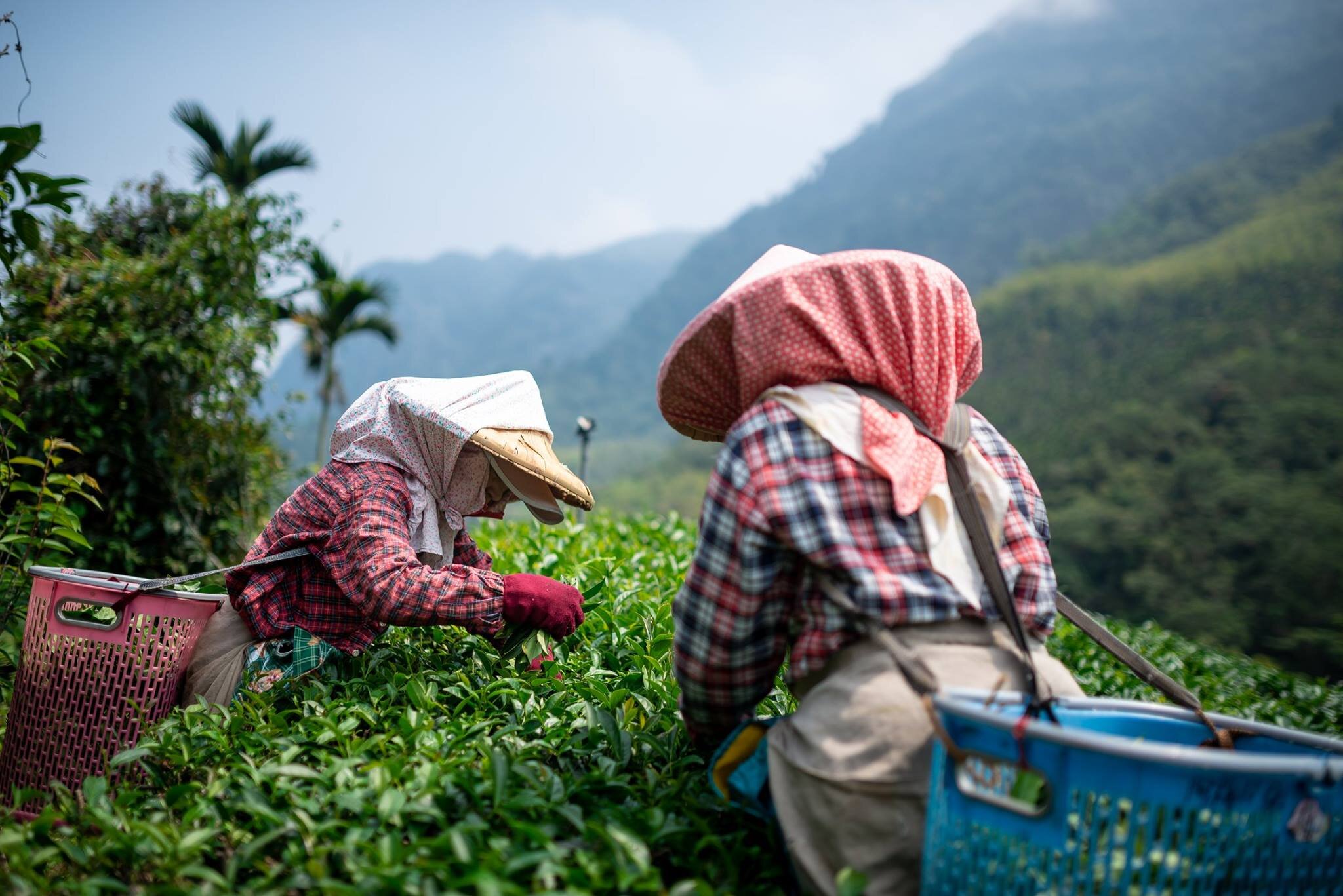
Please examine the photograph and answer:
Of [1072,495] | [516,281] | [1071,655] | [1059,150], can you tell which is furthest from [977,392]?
[516,281]

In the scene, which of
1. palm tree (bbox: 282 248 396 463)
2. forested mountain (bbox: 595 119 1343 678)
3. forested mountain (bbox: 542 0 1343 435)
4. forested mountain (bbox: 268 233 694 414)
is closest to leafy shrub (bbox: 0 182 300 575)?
palm tree (bbox: 282 248 396 463)

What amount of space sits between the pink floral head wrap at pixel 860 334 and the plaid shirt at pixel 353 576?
906 mm

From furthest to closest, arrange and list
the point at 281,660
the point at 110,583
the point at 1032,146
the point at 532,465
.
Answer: the point at 1032,146, the point at 532,465, the point at 281,660, the point at 110,583

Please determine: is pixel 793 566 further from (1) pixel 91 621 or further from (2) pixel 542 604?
(1) pixel 91 621

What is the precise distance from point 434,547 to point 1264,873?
1899 millimetres

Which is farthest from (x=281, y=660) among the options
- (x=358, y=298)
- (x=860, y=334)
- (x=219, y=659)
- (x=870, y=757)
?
(x=358, y=298)

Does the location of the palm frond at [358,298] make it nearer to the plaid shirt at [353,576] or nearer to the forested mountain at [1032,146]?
the plaid shirt at [353,576]

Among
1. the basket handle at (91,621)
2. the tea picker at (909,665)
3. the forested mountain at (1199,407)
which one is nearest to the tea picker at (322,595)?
the basket handle at (91,621)

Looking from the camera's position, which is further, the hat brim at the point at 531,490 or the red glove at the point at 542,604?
the hat brim at the point at 531,490

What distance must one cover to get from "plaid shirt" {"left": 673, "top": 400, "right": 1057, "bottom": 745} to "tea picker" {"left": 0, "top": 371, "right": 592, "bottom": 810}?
805mm

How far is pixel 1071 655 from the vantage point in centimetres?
472

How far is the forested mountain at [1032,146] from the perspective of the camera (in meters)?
71.8

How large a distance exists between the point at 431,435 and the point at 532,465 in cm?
27

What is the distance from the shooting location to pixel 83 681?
220 cm
